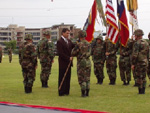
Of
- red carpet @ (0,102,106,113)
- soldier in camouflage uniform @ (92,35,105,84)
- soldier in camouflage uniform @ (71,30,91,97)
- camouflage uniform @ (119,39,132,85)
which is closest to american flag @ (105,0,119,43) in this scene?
camouflage uniform @ (119,39,132,85)

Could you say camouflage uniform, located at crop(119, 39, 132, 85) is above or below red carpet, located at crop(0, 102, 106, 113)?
above

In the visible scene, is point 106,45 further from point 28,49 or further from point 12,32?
point 12,32

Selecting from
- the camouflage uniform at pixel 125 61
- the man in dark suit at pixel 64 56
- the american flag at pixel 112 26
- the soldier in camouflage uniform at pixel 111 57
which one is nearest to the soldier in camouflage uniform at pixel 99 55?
the soldier in camouflage uniform at pixel 111 57

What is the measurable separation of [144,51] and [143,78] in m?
0.83

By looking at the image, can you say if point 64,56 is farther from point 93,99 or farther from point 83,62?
point 93,99

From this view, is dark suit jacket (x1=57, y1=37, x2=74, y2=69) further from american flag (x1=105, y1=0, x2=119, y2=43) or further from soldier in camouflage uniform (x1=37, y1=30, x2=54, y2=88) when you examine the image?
american flag (x1=105, y1=0, x2=119, y2=43)

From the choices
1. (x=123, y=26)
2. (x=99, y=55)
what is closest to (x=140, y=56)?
(x=123, y=26)

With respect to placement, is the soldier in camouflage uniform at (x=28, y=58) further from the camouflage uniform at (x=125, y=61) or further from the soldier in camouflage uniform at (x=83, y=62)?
the camouflage uniform at (x=125, y=61)

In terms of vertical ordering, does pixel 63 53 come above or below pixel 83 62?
above

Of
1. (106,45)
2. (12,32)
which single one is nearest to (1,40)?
(12,32)

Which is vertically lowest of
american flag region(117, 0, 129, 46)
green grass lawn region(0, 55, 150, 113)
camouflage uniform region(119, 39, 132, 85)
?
green grass lawn region(0, 55, 150, 113)

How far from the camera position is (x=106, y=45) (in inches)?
525

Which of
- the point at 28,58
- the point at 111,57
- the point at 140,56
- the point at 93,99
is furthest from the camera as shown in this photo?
the point at 111,57

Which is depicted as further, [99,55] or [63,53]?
[99,55]
